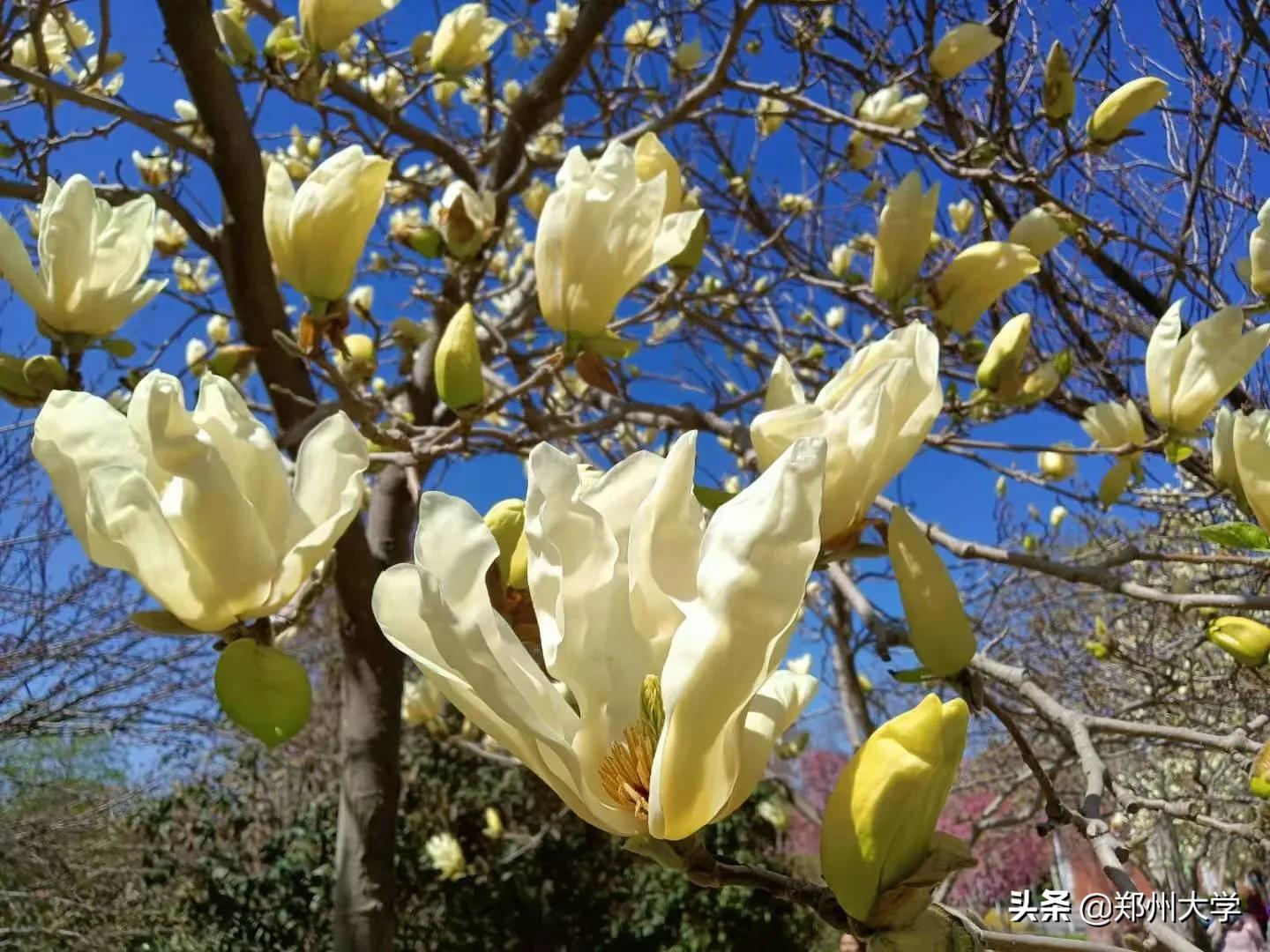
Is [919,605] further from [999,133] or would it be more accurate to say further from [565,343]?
[999,133]

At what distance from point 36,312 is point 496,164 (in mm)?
1258

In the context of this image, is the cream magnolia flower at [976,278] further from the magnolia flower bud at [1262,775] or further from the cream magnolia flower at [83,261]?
the cream magnolia flower at [83,261]

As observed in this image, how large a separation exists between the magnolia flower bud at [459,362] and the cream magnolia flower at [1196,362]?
74 cm

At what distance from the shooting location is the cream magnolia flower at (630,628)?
1.24ft

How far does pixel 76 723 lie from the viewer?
11.3 feet

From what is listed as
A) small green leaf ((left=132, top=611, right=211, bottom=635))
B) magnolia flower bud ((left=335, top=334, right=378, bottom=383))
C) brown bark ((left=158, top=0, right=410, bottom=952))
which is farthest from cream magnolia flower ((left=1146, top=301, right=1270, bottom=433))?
brown bark ((left=158, top=0, right=410, bottom=952))

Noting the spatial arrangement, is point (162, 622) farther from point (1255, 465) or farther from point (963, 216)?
point (963, 216)

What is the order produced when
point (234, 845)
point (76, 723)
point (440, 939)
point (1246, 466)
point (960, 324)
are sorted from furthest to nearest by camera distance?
point (234, 845)
point (440, 939)
point (76, 723)
point (960, 324)
point (1246, 466)

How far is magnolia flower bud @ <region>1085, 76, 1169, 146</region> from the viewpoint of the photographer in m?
1.26

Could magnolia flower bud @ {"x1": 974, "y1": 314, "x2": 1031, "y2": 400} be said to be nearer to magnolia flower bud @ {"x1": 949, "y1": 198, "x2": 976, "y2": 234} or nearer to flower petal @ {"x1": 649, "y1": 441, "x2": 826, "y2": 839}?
flower petal @ {"x1": 649, "y1": 441, "x2": 826, "y2": 839}

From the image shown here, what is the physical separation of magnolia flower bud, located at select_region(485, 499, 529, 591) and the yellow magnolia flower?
10.4 inches

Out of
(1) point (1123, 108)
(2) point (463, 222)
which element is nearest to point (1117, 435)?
(1) point (1123, 108)

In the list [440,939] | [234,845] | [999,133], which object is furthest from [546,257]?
[234,845]

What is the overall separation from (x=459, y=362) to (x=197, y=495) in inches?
13.5
